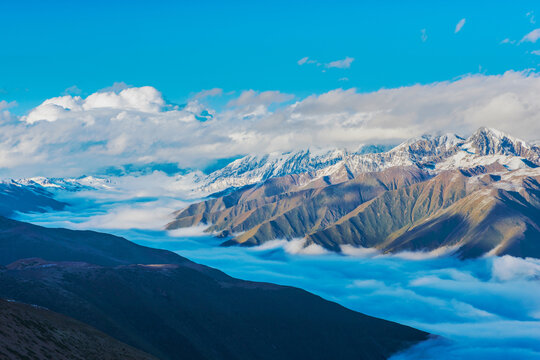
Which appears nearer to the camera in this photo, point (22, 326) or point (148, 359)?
point (22, 326)

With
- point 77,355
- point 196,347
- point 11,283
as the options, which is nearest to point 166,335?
point 196,347

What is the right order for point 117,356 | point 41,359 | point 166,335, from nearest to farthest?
point 41,359 < point 117,356 < point 166,335

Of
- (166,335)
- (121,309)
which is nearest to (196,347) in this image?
(166,335)

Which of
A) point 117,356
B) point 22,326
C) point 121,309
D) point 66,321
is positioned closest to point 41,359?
point 22,326

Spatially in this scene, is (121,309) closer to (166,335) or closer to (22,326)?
(166,335)

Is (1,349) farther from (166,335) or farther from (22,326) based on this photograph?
(166,335)

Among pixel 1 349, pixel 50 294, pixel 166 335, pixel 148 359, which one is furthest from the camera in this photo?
pixel 166 335

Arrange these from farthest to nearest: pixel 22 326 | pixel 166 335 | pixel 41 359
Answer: pixel 166 335 → pixel 22 326 → pixel 41 359

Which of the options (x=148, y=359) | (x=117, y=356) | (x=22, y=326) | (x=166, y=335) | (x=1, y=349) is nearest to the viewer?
(x=1, y=349)

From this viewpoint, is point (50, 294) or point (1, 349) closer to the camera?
point (1, 349)
